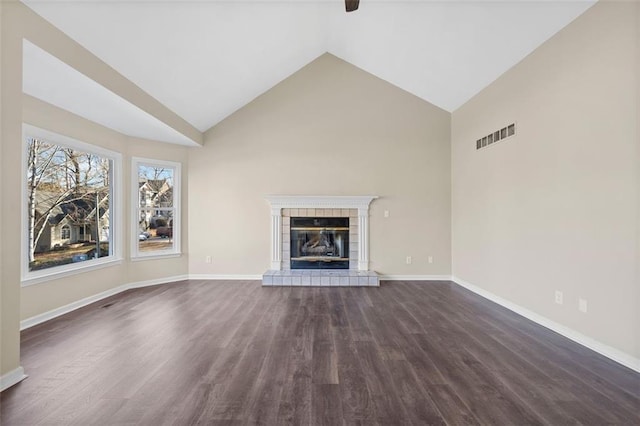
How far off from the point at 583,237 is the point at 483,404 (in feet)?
6.27

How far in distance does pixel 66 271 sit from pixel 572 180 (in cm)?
570

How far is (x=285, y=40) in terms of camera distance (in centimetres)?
395

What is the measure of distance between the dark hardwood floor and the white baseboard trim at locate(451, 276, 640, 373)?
0.08 m

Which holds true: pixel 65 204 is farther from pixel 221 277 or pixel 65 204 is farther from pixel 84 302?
pixel 221 277

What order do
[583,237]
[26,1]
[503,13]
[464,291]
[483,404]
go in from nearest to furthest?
[483,404] → [26,1] → [583,237] → [503,13] → [464,291]

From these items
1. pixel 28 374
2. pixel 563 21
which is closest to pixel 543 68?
pixel 563 21

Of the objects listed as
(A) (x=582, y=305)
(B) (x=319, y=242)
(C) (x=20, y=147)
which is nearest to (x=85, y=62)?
(C) (x=20, y=147)

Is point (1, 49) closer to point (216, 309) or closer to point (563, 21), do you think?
point (216, 309)

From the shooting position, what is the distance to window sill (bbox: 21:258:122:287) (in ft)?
9.70

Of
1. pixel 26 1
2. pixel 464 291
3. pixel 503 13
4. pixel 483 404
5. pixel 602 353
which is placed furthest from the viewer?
pixel 464 291

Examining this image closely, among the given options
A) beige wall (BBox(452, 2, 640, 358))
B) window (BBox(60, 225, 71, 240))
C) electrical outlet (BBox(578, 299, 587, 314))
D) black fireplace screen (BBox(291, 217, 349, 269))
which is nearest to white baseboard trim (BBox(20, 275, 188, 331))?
window (BBox(60, 225, 71, 240))

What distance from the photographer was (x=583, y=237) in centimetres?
252

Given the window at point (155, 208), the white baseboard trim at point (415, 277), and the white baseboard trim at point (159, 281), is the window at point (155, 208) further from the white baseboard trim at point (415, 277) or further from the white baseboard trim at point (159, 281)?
the white baseboard trim at point (415, 277)

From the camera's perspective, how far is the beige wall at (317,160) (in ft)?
16.3
